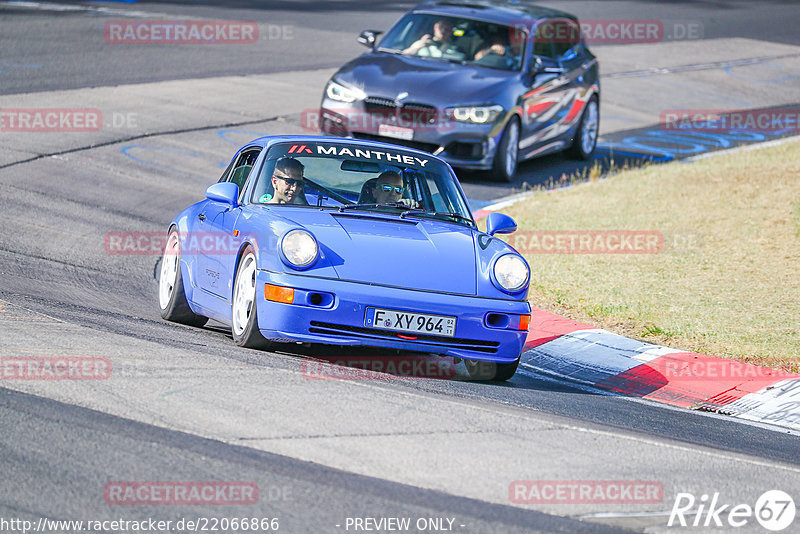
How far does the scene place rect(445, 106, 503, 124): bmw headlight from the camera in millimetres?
14289

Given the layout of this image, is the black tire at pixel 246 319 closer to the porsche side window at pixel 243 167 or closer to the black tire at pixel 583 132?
the porsche side window at pixel 243 167

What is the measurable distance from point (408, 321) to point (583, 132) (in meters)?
11.0

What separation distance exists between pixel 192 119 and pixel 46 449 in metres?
11.9

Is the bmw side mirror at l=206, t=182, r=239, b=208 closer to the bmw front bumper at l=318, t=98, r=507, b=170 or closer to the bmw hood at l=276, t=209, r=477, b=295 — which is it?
the bmw hood at l=276, t=209, r=477, b=295

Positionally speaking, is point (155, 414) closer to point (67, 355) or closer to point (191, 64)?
point (67, 355)

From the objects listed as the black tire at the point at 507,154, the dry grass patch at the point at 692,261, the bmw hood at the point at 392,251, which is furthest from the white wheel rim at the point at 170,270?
the black tire at the point at 507,154

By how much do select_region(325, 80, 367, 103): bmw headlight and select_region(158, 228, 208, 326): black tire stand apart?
5894 millimetres

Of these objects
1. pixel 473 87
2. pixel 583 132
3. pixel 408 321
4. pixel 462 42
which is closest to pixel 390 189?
pixel 408 321

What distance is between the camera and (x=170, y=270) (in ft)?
28.6

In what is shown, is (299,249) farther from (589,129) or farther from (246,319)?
(589,129)

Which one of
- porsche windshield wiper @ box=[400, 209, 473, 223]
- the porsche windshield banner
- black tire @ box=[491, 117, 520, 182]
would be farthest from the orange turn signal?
black tire @ box=[491, 117, 520, 182]

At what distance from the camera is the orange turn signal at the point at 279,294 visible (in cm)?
682

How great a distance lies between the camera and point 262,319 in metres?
6.98

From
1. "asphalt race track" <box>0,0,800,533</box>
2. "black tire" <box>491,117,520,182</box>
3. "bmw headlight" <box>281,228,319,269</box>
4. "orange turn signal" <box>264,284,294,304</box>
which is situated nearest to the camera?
"asphalt race track" <box>0,0,800,533</box>
